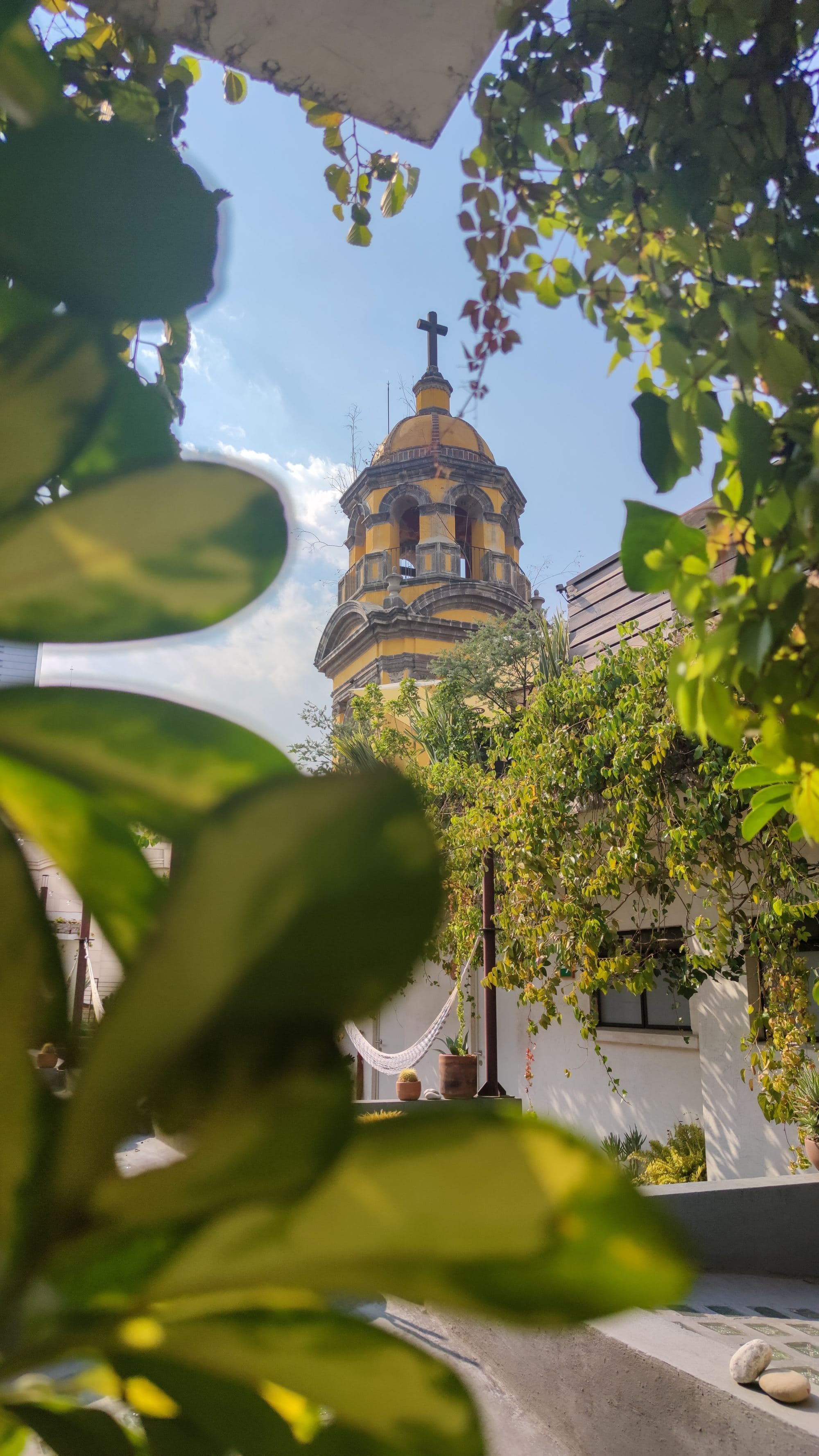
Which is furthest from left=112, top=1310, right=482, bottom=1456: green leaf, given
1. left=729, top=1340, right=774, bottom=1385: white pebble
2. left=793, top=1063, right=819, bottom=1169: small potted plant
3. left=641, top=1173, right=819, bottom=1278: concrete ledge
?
left=793, top=1063, right=819, bottom=1169: small potted plant

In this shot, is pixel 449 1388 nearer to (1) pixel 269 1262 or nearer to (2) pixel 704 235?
(1) pixel 269 1262

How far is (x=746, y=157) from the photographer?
0.71 metres

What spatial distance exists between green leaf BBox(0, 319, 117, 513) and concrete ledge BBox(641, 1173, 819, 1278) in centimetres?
324

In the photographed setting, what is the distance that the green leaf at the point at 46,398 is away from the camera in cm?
8

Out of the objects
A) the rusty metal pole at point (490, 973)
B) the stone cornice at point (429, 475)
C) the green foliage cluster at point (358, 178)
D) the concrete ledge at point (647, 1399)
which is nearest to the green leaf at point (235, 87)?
the green foliage cluster at point (358, 178)

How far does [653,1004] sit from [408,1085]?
122 cm

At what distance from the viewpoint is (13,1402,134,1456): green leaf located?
2.7 inches

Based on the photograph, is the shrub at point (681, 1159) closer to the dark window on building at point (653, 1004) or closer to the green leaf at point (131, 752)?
the dark window on building at point (653, 1004)

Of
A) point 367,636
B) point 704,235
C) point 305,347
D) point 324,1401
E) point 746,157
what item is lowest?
point 324,1401

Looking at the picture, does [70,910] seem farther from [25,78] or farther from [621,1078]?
[621,1078]

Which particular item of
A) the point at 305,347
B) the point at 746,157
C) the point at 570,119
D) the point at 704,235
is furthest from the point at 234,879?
the point at 570,119

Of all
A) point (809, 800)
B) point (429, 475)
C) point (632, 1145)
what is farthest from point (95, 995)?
point (632, 1145)

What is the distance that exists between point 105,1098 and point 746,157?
0.86m

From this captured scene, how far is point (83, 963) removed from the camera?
81mm
